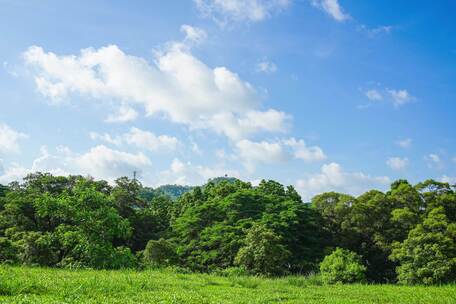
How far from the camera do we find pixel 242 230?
102 feet

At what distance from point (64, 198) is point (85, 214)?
164 cm

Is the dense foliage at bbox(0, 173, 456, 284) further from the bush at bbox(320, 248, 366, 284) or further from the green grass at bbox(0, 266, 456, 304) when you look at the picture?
the green grass at bbox(0, 266, 456, 304)

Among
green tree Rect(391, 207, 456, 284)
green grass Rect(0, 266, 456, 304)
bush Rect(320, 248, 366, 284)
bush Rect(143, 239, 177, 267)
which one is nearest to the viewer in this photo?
green grass Rect(0, 266, 456, 304)

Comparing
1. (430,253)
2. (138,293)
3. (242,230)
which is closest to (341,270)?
(430,253)

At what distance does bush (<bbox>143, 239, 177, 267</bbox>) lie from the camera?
27469mm

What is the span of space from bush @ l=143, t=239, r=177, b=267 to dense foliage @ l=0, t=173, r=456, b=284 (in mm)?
74

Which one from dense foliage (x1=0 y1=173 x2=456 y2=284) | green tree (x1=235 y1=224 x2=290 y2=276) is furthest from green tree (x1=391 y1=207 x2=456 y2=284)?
green tree (x1=235 y1=224 x2=290 y2=276)

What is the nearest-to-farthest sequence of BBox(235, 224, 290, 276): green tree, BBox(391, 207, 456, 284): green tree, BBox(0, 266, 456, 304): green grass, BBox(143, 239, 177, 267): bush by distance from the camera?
BBox(0, 266, 456, 304): green grass → BBox(391, 207, 456, 284): green tree → BBox(235, 224, 290, 276): green tree → BBox(143, 239, 177, 267): bush

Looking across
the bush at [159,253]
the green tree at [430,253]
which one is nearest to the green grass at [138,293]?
the green tree at [430,253]

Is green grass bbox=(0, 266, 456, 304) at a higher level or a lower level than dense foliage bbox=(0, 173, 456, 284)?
lower

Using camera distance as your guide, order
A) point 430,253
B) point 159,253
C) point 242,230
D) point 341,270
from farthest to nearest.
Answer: point 242,230 → point 159,253 → point 430,253 → point 341,270

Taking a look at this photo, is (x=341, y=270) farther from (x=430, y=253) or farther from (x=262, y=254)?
(x=430, y=253)

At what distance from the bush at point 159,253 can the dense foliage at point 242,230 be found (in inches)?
2.9

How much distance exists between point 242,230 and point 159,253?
6.49 meters
